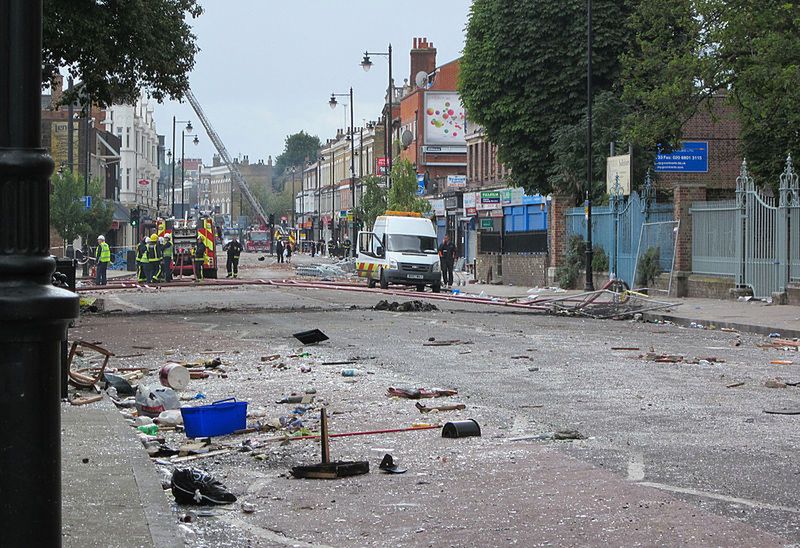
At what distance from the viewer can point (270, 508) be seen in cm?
703

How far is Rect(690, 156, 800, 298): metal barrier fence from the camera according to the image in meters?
29.1

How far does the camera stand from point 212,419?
9.59 meters

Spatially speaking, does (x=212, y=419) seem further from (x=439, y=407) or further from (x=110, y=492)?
(x=110, y=492)

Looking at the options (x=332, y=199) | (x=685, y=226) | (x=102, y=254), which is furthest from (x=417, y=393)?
(x=332, y=199)

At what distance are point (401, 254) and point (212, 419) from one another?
34.6 m

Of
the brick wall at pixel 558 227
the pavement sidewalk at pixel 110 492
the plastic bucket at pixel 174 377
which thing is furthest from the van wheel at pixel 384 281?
the pavement sidewalk at pixel 110 492

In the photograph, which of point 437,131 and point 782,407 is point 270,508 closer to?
point 782,407

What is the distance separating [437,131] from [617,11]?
42242 millimetres

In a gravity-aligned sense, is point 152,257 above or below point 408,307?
above

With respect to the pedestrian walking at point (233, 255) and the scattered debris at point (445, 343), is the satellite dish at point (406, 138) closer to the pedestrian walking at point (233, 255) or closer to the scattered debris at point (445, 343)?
the pedestrian walking at point (233, 255)

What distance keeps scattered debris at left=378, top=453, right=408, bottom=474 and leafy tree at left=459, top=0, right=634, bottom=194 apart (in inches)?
1550

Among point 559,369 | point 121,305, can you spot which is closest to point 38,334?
point 559,369

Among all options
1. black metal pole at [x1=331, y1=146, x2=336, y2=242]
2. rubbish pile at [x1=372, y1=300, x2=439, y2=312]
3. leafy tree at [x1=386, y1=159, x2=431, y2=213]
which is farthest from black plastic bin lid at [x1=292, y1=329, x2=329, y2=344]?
black metal pole at [x1=331, y1=146, x2=336, y2=242]

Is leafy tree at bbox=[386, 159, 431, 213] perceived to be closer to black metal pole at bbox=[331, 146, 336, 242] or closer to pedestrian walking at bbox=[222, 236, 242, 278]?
pedestrian walking at bbox=[222, 236, 242, 278]
